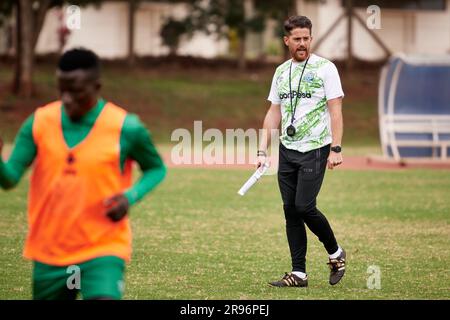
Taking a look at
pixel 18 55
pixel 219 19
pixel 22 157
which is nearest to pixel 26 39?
pixel 18 55

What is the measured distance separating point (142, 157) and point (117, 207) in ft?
1.38

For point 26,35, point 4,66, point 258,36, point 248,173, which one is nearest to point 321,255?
point 248,173

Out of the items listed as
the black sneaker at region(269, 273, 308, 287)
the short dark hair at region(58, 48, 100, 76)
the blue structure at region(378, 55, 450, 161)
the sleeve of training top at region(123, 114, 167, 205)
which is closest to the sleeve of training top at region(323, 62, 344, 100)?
the black sneaker at region(269, 273, 308, 287)

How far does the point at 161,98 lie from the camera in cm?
3662

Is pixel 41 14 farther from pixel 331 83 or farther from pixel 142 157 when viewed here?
pixel 142 157

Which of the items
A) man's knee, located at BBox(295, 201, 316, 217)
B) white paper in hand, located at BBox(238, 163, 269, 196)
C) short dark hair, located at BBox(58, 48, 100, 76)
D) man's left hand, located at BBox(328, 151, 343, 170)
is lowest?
man's knee, located at BBox(295, 201, 316, 217)

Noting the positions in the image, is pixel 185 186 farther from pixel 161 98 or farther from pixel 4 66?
pixel 4 66

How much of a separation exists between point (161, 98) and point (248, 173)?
591 inches

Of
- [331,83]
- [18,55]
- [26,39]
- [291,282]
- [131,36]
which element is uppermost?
[331,83]

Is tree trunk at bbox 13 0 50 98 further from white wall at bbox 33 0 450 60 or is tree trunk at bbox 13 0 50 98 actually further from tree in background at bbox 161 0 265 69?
white wall at bbox 33 0 450 60

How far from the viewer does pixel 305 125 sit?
9000 millimetres

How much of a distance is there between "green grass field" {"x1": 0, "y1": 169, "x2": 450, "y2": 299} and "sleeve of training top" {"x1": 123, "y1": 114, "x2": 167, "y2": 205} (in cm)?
277

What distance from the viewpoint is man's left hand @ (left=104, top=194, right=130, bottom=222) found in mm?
5719

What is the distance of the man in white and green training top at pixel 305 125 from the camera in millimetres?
8945
